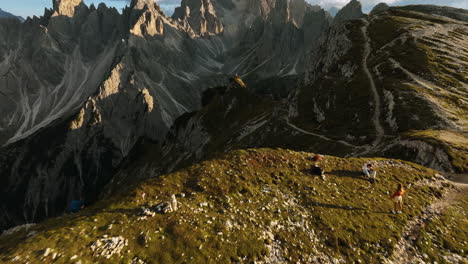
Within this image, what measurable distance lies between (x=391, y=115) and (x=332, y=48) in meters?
61.9

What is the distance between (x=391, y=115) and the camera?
64500 mm

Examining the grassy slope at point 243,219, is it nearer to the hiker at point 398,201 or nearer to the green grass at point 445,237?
the hiker at point 398,201

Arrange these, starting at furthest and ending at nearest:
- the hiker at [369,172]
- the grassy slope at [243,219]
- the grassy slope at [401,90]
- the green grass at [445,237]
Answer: the grassy slope at [401,90] → the hiker at [369,172] → the green grass at [445,237] → the grassy slope at [243,219]

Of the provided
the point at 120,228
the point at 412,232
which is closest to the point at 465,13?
the point at 412,232

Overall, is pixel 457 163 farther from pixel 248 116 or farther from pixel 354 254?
pixel 248 116

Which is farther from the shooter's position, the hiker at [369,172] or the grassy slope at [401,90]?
the grassy slope at [401,90]

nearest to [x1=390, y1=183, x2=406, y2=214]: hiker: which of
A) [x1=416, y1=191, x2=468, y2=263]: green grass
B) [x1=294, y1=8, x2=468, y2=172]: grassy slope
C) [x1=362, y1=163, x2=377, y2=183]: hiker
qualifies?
[x1=416, y1=191, x2=468, y2=263]: green grass

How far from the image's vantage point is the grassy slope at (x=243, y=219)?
1680cm

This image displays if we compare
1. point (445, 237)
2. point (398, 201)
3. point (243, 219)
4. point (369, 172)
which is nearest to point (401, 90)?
point (369, 172)

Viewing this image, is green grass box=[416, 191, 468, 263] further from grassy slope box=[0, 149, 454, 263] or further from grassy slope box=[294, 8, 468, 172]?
grassy slope box=[294, 8, 468, 172]

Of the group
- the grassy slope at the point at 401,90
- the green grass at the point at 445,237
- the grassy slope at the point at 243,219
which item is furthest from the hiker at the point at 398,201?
the grassy slope at the point at 401,90

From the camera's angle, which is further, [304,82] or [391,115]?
[304,82]

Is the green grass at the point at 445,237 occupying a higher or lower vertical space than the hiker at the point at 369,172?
lower

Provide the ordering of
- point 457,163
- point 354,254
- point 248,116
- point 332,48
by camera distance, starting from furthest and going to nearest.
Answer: point 248,116 < point 332,48 < point 457,163 < point 354,254
